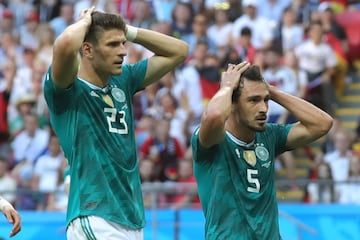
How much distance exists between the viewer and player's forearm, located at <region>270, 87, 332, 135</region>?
885 centimetres

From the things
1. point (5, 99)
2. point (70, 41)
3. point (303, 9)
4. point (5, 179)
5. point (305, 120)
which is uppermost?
point (70, 41)

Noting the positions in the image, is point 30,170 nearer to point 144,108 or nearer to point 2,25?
point 144,108

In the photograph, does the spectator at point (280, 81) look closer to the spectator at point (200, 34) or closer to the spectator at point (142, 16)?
the spectator at point (200, 34)

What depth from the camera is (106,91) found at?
8352 millimetres

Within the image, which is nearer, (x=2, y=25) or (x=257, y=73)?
(x=257, y=73)

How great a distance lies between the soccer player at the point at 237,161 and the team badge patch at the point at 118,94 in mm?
586

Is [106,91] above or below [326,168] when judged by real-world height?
above

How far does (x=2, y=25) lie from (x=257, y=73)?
41.8ft

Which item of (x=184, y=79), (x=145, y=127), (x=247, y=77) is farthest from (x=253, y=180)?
(x=184, y=79)

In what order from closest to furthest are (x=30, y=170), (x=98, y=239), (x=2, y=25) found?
(x=98, y=239), (x=30, y=170), (x=2, y=25)

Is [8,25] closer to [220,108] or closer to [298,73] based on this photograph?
[298,73]

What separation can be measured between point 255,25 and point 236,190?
10682mm

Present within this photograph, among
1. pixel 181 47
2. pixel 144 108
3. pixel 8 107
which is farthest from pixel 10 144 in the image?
pixel 181 47

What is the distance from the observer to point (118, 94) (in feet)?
27.6
